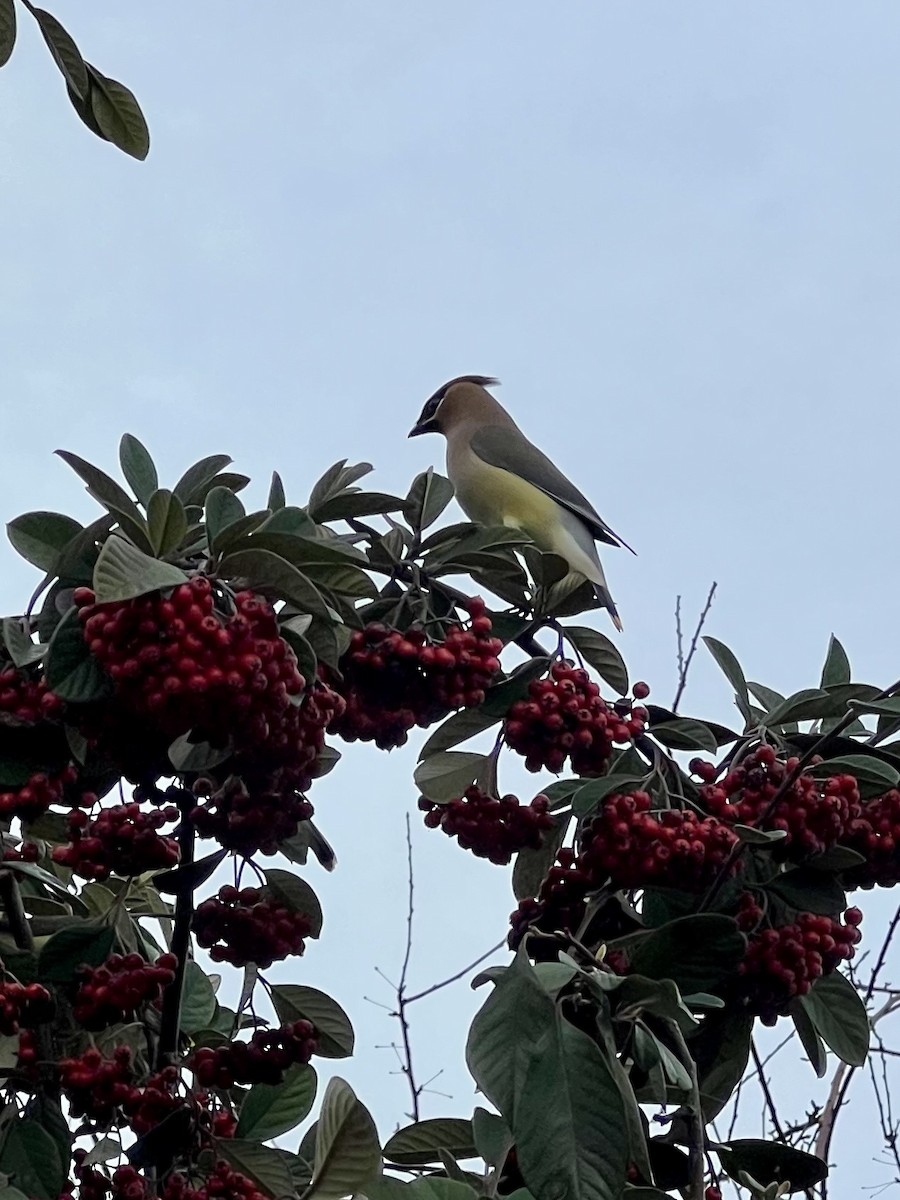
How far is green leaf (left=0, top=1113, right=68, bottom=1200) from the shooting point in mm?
1729

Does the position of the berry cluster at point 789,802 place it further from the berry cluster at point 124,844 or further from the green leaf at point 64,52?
the green leaf at point 64,52

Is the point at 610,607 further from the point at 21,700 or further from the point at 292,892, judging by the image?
the point at 21,700

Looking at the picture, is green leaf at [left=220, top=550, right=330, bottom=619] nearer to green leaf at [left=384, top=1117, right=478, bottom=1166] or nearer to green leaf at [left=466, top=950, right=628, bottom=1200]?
green leaf at [left=466, top=950, right=628, bottom=1200]

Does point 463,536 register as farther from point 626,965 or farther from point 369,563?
point 626,965

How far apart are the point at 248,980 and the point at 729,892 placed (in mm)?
643

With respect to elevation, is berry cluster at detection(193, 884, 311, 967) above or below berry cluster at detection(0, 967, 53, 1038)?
above

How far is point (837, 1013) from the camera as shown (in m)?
2.05

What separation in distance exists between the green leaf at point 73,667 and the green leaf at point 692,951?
2.18ft

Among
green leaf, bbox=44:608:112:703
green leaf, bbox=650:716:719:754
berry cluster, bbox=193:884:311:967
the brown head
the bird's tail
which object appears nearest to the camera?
green leaf, bbox=44:608:112:703

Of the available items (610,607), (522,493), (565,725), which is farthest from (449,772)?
(522,493)

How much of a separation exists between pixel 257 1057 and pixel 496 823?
1.75 feet

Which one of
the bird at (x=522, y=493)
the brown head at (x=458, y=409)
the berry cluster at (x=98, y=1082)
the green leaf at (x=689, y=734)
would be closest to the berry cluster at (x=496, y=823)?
the green leaf at (x=689, y=734)

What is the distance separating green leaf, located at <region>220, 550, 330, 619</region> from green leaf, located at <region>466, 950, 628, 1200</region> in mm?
448

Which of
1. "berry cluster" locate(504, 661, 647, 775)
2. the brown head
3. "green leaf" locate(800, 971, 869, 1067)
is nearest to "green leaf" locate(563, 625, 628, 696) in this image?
"berry cluster" locate(504, 661, 647, 775)
